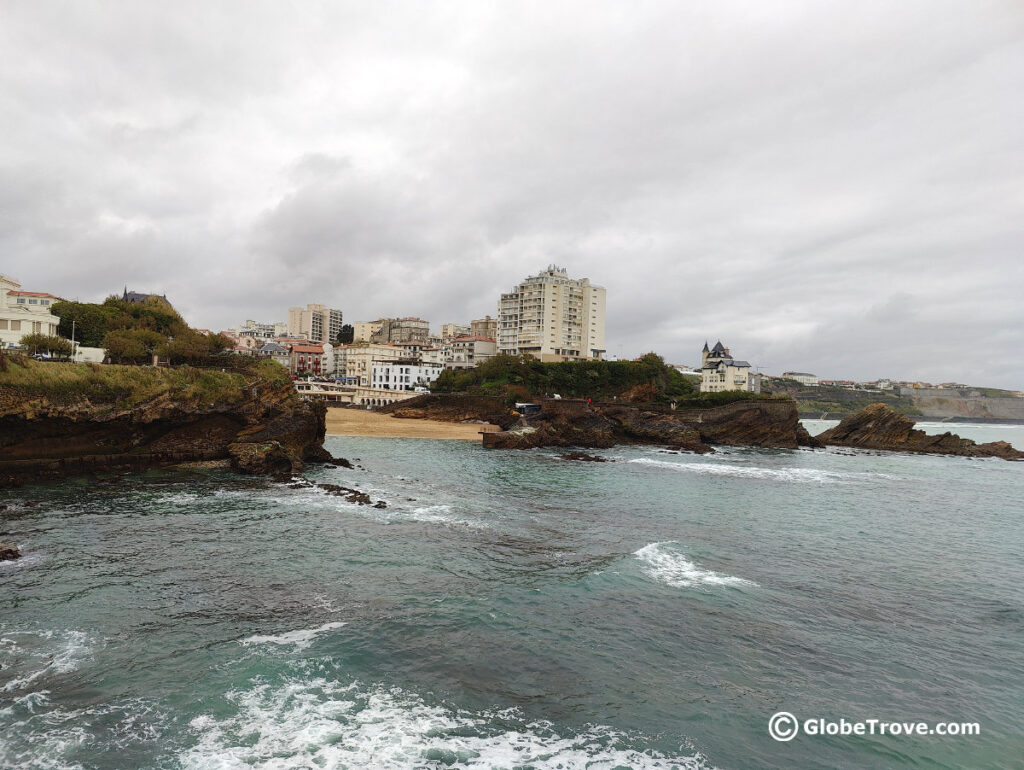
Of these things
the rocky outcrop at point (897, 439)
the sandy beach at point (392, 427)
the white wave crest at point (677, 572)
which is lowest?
the white wave crest at point (677, 572)

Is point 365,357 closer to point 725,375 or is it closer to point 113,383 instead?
point 725,375

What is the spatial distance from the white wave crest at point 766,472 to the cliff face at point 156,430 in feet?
94.5

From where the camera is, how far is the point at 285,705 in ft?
29.6

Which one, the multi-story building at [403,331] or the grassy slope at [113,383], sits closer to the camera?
the grassy slope at [113,383]

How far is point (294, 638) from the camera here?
11359 mm

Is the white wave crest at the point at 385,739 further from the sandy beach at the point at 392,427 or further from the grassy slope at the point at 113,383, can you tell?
the sandy beach at the point at 392,427

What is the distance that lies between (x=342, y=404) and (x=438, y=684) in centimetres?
9292

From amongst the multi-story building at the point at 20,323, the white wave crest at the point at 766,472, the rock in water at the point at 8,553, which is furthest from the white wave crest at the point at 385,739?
the multi-story building at the point at 20,323

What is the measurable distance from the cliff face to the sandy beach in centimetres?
2356

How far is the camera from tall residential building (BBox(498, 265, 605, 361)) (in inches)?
4924

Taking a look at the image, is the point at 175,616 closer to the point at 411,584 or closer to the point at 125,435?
the point at 411,584

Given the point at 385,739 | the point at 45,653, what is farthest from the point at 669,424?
the point at 45,653

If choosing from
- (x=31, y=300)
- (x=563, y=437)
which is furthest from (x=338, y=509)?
(x=31, y=300)

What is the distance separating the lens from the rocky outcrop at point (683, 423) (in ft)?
224
